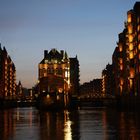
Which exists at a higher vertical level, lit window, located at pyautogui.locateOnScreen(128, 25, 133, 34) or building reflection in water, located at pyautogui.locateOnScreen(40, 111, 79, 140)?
lit window, located at pyautogui.locateOnScreen(128, 25, 133, 34)

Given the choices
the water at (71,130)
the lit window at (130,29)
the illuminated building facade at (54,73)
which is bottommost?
the water at (71,130)

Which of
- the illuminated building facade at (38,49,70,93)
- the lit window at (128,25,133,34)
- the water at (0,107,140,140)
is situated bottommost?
the water at (0,107,140,140)

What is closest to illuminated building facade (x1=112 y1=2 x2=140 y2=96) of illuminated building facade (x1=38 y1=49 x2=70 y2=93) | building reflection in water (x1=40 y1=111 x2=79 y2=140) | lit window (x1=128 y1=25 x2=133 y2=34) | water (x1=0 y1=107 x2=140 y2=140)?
lit window (x1=128 y1=25 x2=133 y2=34)

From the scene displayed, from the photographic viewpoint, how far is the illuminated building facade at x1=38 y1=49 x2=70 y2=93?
139m

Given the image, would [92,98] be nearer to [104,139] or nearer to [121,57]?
[121,57]

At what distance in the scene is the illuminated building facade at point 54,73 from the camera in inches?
5472

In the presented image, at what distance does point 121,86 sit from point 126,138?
503 feet

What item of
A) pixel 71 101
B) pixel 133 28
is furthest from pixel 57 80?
pixel 133 28

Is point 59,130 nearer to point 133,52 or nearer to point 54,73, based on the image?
point 133,52

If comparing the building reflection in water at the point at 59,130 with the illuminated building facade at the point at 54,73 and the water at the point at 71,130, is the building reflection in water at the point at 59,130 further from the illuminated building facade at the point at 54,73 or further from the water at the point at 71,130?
the illuminated building facade at the point at 54,73

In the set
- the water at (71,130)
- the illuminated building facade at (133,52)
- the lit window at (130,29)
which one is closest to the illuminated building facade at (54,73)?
the illuminated building facade at (133,52)

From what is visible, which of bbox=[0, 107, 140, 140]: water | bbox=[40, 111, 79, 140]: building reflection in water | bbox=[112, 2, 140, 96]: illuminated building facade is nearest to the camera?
bbox=[0, 107, 140, 140]: water

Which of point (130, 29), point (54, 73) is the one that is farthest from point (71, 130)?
point (54, 73)

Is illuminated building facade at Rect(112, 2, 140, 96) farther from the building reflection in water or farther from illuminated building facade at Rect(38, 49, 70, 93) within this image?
the building reflection in water
